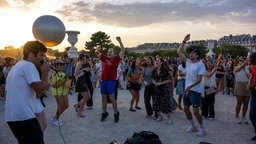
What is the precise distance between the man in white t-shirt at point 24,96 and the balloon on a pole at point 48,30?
268 inches

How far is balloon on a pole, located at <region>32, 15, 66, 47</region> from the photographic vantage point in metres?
9.97

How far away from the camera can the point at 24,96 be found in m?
3.34

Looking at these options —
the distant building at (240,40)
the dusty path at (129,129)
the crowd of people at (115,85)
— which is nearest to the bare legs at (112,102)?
the crowd of people at (115,85)

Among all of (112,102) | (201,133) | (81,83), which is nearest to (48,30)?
(81,83)

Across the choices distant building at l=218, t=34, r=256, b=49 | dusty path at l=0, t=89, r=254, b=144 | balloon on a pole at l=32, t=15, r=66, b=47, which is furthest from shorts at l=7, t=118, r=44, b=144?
distant building at l=218, t=34, r=256, b=49

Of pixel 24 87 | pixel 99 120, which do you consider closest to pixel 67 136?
pixel 99 120

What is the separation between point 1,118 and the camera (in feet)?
27.6

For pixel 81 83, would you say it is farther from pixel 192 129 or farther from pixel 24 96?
pixel 24 96

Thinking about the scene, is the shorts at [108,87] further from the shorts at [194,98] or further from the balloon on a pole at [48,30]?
the balloon on a pole at [48,30]

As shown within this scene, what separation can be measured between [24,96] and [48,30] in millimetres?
7072

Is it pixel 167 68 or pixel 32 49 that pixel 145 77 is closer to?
pixel 167 68

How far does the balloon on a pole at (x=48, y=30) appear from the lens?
32.7 ft

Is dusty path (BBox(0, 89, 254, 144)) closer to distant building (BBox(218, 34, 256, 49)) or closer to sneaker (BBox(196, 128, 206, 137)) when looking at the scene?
sneaker (BBox(196, 128, 206, 137))

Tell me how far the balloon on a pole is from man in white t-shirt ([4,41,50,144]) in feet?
22.4
